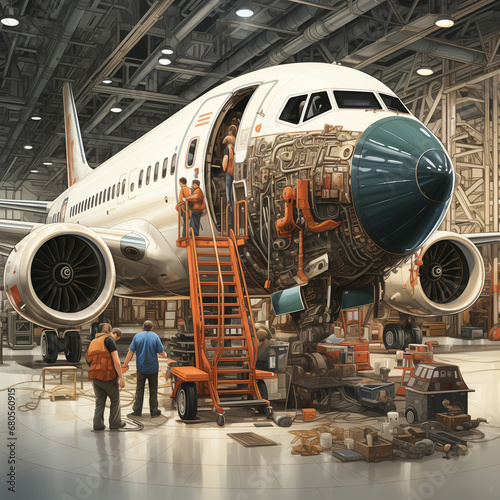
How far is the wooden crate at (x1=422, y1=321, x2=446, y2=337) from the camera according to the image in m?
17.3

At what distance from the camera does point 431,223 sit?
21.2 feet

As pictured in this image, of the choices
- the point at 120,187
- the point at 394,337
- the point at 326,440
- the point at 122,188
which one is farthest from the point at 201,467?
the point at 394,337

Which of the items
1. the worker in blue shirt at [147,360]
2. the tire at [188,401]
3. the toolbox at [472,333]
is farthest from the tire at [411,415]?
the toolbox at [472,333]

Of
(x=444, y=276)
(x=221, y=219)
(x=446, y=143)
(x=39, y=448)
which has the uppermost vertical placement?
(x=446, y=143)

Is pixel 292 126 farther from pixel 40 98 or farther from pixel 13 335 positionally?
pixel 13 335

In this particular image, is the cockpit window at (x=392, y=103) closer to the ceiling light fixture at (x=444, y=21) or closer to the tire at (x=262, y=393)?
the ceiling light fixture at (x=444, y=21)

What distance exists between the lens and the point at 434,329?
17406 mm

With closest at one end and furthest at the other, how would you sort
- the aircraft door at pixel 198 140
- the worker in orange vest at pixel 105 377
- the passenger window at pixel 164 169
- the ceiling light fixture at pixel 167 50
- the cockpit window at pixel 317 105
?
the ceiling light fixture at pixel 167 50 < the worker in orange vest at pixel 105 377 < the cockpit window at pixel 317 105 < the aircraft door at pixel 198 140 < the passenger window at pixel 164 169

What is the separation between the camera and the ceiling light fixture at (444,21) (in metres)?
6.74

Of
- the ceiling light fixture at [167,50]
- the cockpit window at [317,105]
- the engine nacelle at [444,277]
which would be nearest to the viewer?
the ceiling light fixture at [167,50]

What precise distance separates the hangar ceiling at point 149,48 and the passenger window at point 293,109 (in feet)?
1.44

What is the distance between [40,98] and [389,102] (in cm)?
384

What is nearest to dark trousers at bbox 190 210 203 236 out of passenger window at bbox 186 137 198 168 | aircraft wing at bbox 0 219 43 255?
passenger window at bbox 186 137 198 168

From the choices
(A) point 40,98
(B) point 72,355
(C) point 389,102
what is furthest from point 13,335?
(C) point 389,102
